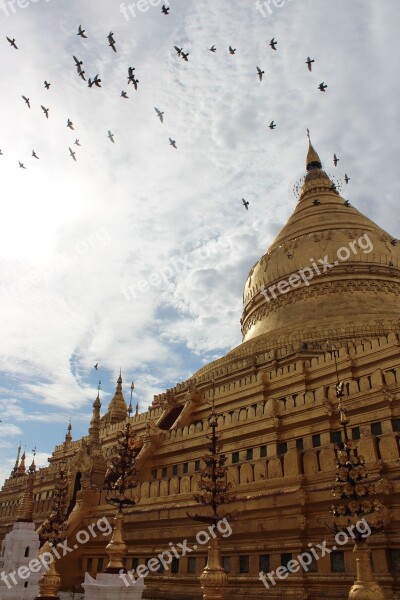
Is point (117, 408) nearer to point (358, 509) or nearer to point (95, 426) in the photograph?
point (95, 426)

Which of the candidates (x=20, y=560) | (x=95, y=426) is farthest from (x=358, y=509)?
(x=95, y=426)

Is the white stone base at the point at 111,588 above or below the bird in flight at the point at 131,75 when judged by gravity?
below

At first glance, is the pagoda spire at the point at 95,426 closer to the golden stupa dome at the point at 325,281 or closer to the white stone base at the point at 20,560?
the white stone base at the point at 20,560

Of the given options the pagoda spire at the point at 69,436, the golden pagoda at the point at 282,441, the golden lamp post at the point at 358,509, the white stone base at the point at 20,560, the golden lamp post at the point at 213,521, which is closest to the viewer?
the golden lamp post at the point at 358,509

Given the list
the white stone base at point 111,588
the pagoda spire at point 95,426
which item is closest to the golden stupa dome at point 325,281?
the pagoda spire at point 95,426

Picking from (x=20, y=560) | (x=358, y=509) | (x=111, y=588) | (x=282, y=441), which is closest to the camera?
(x=358, y=509)

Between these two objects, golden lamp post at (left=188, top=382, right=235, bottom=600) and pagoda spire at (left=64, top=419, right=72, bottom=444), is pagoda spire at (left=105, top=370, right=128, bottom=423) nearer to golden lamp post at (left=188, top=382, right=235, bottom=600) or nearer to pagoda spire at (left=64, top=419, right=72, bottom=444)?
pagoda spire at (left=64, top=419, right=72, bottom=444)

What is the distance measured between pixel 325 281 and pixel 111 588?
2733 cm

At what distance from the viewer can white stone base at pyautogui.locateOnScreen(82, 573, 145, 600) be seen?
11.4 metres

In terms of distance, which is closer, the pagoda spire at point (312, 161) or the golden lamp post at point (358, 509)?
the golden lamp post at point (358, 509)

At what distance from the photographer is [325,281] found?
35062 millimetres

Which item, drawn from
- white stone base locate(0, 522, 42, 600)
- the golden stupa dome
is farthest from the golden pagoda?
white stone base locate(0, 522, 42, 600)

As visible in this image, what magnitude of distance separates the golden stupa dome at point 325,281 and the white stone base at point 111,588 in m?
19.1

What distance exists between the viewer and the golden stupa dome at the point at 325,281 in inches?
1200
